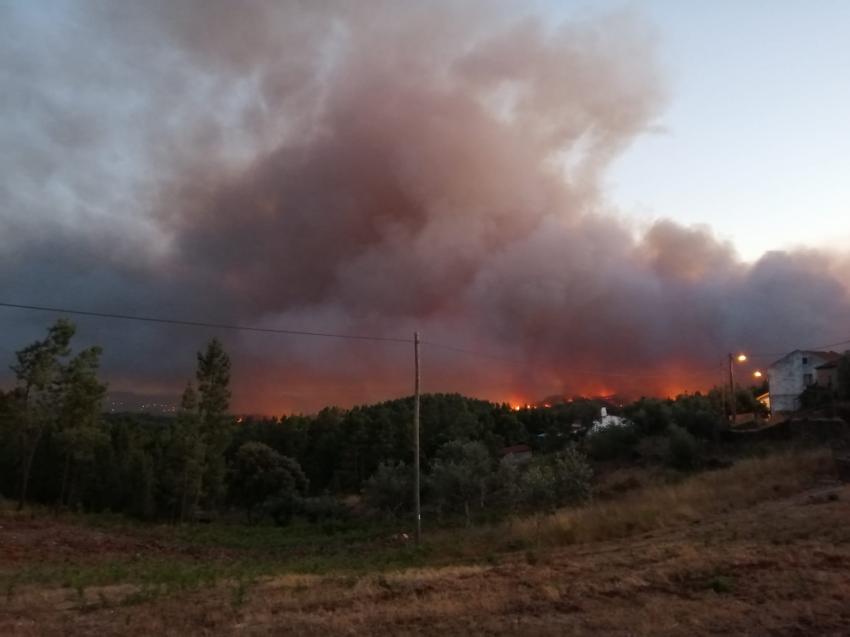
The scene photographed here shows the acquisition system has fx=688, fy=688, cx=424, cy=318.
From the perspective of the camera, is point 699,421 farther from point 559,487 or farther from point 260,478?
point 260,478

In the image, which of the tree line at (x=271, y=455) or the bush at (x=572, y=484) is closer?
the bush at (x=572, y=484)

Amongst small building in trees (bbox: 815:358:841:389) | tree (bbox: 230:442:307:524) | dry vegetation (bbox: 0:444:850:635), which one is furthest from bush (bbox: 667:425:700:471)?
tree (bbox: 230:442:307:524)

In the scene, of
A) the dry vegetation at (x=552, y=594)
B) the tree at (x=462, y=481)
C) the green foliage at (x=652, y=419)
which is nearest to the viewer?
the dry vegetation at (x=552, y=594)

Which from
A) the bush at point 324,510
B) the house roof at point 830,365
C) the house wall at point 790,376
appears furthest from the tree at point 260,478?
the house roof at point 830,365

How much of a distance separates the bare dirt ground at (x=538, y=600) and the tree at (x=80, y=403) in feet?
126

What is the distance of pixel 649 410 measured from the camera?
67.8m

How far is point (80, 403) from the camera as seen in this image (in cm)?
5184

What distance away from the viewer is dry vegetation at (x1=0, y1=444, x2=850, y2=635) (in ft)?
37.3

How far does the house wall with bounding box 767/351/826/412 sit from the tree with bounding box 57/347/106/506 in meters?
75.7

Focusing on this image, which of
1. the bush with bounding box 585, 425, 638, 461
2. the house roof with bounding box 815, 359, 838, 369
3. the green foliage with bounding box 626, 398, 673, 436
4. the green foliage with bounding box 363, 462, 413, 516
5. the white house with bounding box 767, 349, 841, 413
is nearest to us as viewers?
the green foliage with bounding box 363, 462, 413, 516

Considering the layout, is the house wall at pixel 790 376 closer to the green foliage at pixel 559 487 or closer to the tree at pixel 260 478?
the green foliage at pixel 559 487

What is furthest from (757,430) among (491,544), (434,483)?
(491,544)

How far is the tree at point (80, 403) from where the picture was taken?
51.1 m

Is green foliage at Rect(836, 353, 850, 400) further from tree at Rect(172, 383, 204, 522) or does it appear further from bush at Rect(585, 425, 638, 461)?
tree at Rect(172, 383, 204, 522)
